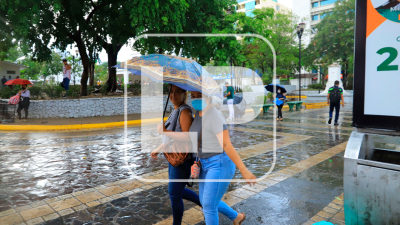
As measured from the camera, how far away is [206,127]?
274 centimetres

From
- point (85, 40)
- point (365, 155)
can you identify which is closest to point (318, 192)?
point (365, 155)

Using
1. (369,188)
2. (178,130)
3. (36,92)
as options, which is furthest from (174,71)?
(36,92)

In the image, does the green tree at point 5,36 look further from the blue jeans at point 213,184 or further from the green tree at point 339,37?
the green tree at point 339,37

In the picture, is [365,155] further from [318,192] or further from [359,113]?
[318,192]

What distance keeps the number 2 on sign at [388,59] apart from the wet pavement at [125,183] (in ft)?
6.84

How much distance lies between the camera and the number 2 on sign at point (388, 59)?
103 inches

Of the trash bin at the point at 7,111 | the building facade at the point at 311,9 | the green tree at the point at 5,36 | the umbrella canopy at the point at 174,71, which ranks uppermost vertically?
the building facade at the point at 311,9

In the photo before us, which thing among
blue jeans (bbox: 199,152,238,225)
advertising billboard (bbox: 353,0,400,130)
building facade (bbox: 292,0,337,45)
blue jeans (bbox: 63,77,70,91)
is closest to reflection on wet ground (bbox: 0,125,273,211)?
blue jeans (bbox: 199,152,238,225)

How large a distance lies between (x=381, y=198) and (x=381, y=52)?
54.2 inches

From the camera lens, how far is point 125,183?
5113 millimetres

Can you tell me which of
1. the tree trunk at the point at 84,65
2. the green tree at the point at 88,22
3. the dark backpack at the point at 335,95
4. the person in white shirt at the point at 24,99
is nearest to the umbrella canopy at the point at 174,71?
the dark backpack at the point at 335,95

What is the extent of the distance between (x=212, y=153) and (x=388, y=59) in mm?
1889

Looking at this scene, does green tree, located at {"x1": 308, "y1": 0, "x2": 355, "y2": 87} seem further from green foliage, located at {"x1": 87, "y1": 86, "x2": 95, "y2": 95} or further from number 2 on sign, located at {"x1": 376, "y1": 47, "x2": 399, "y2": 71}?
number 2 on sign, located at {"x1": 376, "y1": 47, "x2": 399, "y2": 71}

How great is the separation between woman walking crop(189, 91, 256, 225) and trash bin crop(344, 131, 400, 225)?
993mm
